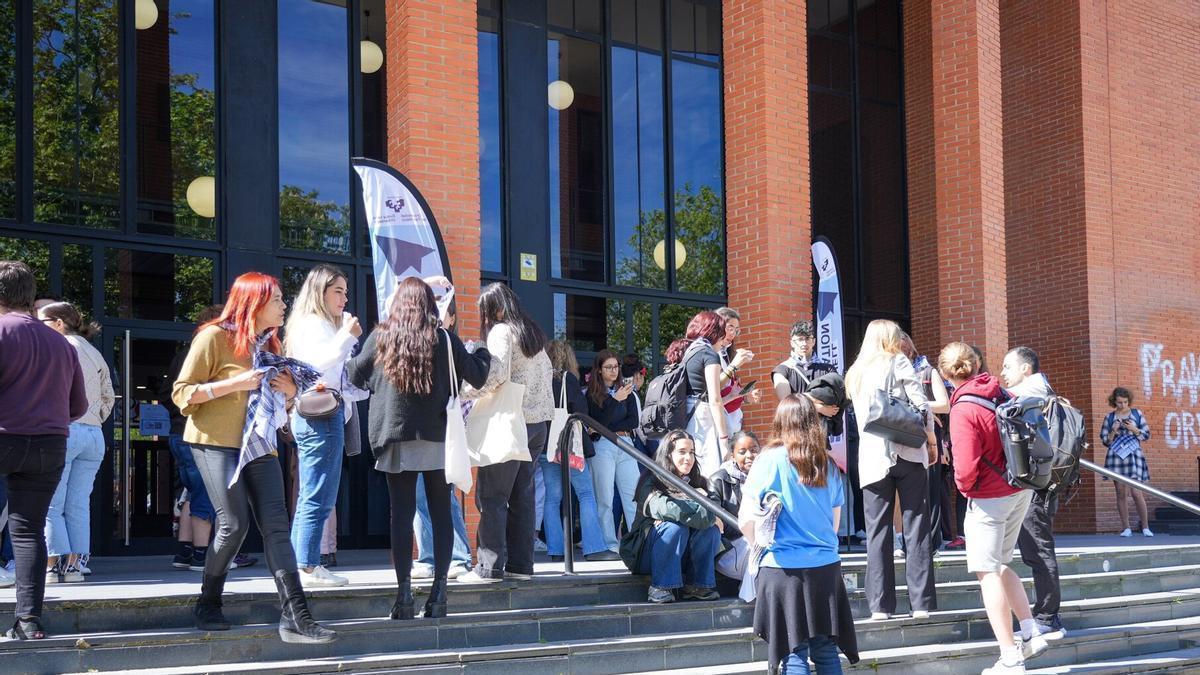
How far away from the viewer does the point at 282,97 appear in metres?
10.5

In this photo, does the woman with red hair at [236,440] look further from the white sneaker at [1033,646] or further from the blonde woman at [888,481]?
the white sneaker at [1033,646]

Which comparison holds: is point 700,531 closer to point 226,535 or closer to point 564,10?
point 226,535

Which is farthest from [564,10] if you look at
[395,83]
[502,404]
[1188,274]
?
[1188,274]

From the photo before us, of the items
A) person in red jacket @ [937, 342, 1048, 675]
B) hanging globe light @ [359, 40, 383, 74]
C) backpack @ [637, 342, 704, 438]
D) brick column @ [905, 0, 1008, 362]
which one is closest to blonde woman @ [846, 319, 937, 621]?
person in red jacket @ [937, 342, 1048, 675]

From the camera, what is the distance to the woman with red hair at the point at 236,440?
5230 millimetres

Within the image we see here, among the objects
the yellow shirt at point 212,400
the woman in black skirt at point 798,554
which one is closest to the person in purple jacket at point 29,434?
the yellow shirt at point 212,400

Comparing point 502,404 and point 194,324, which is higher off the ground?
point 194,324

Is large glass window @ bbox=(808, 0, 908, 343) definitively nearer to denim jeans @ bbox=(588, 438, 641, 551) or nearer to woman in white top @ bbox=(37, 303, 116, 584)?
denim jeans @ bbox=(588, 438, 641, 551)

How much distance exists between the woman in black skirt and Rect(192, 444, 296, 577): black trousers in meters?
2.19

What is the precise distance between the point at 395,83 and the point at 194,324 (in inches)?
108

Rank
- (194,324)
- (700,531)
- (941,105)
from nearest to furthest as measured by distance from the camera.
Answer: (700,531) → (194,324) → (941,105)

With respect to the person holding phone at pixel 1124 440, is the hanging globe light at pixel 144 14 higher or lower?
higher

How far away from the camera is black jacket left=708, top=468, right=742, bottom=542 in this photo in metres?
7.52

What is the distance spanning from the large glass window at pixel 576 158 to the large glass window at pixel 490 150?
2.30 feet
